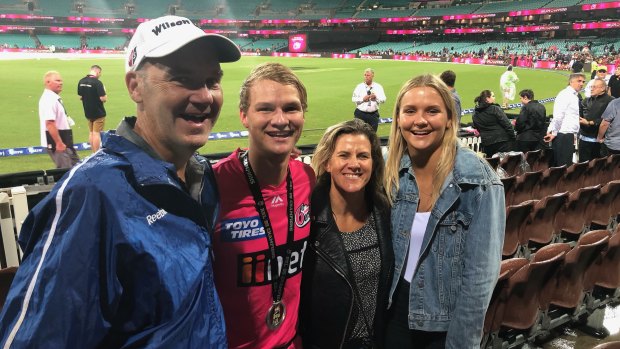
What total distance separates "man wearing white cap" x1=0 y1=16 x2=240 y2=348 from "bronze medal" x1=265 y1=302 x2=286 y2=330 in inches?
25.4

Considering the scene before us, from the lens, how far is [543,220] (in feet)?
15.3

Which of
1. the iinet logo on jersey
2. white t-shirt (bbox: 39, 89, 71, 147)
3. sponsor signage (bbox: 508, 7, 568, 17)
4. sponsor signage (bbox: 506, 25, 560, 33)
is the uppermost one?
sponsor signage (bbox: 508, 7, 568, 17)

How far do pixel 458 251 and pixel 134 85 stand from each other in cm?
158

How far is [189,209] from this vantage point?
4.07 ft

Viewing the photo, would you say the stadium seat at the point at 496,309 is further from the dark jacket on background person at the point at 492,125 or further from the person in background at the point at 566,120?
the person in background at the point at 566,120

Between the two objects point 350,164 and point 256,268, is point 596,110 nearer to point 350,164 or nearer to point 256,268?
point 350,164

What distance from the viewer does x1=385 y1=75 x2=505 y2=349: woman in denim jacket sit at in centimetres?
201

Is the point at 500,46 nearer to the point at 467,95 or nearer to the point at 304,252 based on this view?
the point at 467,95

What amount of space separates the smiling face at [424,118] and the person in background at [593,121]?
7070 millimetres

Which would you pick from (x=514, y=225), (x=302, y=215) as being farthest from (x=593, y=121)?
(x=302, y=215)

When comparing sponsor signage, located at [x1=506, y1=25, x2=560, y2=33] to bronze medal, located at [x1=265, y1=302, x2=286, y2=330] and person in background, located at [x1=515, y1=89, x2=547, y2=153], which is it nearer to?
person in background, located at [x1=515, y1=89, x2=547, y2=153]

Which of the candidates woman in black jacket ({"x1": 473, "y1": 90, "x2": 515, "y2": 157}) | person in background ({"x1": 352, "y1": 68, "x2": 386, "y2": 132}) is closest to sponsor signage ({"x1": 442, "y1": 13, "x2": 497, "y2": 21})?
person in background ({"x1": 352, "y1": 68, "x2": 386, "y2": 132})

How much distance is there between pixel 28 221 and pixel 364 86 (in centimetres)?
1058

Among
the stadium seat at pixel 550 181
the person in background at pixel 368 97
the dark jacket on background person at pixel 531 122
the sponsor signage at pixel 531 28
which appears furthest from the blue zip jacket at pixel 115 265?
the sponsor signage at pixel 531 28
